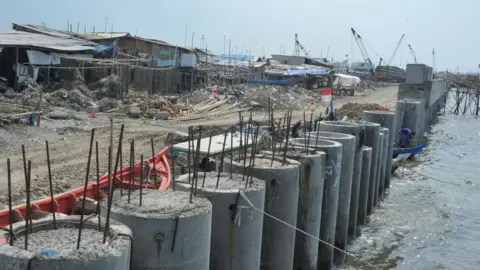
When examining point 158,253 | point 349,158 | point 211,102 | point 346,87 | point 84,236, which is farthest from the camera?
point 346,87

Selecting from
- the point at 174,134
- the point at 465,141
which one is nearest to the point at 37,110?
the point at 174,134

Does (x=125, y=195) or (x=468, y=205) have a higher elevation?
(x=125, y=195)

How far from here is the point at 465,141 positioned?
3978 centimetres

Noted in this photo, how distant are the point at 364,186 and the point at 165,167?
20.1 ft

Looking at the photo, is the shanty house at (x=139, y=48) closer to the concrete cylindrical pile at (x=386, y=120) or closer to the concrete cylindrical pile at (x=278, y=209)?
the concrete cylindrical pile at (x=386, y=120)

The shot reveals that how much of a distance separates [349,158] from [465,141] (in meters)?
30.0

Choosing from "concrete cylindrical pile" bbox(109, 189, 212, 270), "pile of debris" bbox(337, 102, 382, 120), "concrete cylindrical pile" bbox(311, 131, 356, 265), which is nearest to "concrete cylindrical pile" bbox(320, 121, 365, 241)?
"concrete cylindrical pile" bbox(311, 131, 356, 265)

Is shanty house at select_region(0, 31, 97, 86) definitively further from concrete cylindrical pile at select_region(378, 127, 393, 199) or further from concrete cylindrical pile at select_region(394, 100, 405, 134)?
concrete cylindrical pile at select_region(378, 127, 393, 199)

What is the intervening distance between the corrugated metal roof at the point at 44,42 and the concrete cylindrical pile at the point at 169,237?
27.9 m

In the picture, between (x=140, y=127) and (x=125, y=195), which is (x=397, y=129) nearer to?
(x=140, y=127)

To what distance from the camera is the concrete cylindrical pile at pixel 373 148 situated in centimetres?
1688

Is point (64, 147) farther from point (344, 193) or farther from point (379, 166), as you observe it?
point (379, 166)

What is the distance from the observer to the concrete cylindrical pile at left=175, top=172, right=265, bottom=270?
24.1 feet

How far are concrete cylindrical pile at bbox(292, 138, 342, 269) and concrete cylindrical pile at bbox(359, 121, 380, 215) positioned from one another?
15.4 feet
